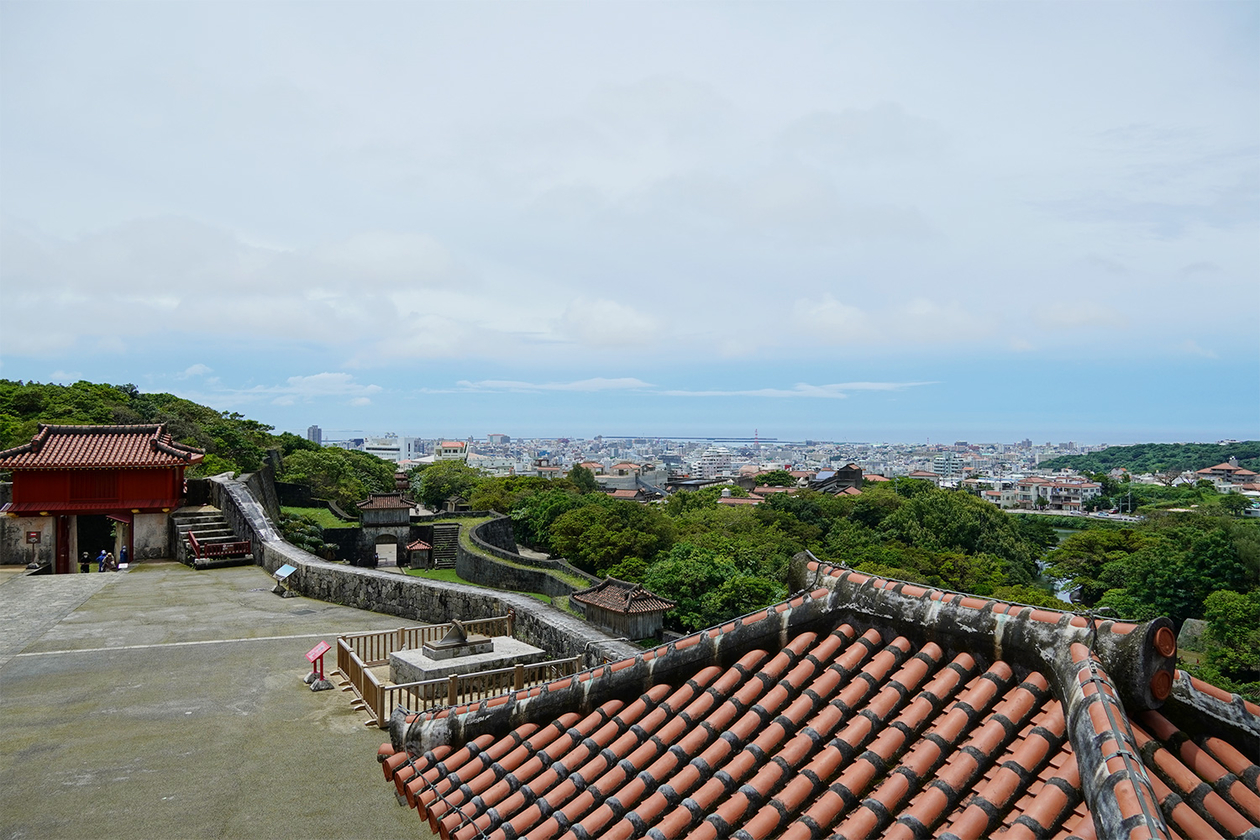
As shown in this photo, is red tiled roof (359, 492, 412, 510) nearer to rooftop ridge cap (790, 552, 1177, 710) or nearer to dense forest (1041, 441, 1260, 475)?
rooftop ridge cap (790, 552, 1177, 710)

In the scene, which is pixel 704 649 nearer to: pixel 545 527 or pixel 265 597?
pixel 265 597

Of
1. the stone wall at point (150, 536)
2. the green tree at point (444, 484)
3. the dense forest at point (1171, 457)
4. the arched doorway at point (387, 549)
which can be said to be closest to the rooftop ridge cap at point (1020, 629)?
the stone wall at point (150, 536)

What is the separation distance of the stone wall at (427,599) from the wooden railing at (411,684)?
0.30 m

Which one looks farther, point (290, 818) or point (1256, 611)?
point (1256, 611)

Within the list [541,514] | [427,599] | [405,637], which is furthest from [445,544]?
[405,637]

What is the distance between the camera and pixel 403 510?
3672cm

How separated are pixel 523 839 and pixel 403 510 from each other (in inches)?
1373

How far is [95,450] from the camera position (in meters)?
17.7

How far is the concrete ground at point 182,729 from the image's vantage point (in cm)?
578

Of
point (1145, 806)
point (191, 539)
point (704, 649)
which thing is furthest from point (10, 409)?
point (1145, 806)

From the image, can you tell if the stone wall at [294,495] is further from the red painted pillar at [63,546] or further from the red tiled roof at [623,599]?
the red tiled roof at [623,599]

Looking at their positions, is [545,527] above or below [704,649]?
below

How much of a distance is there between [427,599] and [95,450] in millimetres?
11279

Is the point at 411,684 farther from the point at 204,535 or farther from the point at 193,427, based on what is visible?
the point at 193,427
